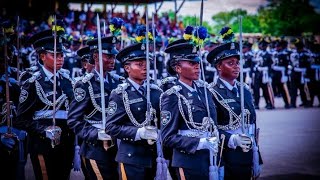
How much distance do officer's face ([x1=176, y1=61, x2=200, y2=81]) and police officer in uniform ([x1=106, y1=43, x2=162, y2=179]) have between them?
0.39m

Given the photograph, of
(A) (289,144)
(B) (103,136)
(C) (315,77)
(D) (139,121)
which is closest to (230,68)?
(D) (139,121)

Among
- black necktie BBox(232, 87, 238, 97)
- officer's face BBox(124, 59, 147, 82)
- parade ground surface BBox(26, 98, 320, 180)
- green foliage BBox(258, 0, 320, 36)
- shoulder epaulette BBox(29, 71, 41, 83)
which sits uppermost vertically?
green foliage BBox(258, 0, 320, 36)

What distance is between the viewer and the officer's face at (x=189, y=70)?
521 centimetres

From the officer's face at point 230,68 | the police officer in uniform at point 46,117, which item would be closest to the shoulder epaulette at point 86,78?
the police officer in uniform at point 46,117

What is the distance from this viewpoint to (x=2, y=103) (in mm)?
6254

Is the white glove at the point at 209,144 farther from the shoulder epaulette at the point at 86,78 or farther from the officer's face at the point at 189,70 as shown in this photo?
the shoulder epaulette at the point at 86,78

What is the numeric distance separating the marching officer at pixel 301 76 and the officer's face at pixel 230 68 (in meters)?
13.0

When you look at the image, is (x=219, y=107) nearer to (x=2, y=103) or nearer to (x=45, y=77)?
(x=45, y=77)

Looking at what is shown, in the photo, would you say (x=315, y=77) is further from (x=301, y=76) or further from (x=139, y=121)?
(x=139, y=121)

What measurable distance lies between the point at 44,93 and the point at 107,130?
127 centimetres

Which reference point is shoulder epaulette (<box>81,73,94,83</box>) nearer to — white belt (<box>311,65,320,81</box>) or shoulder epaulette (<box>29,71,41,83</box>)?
shoulder epaulette (<box>29,71,41,83</box>)

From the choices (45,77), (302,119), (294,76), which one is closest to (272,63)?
(294,76)

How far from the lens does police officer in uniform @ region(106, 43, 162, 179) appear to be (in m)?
5.17

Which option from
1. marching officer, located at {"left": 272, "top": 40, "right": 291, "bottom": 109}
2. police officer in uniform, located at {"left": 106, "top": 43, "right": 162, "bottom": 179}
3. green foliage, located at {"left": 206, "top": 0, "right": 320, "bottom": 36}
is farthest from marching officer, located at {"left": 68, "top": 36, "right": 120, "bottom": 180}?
green foliage, located at {"left": 206, "top": 0, "right": 320, "bottom": 36}
